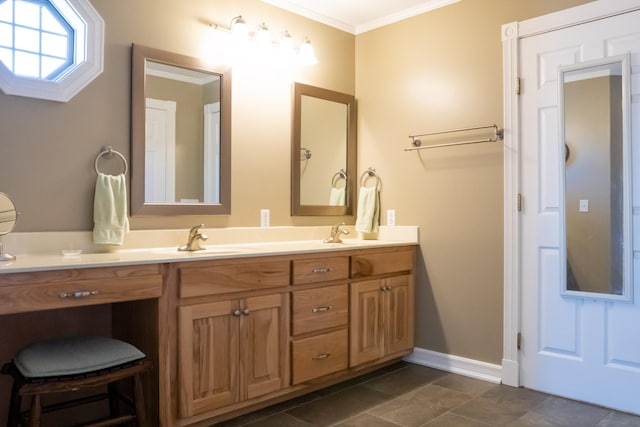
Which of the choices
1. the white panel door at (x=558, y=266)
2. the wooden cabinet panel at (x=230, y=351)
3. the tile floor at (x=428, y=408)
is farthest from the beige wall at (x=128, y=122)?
the white panel door at (x=558, y=266)

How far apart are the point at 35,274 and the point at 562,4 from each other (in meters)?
2.80

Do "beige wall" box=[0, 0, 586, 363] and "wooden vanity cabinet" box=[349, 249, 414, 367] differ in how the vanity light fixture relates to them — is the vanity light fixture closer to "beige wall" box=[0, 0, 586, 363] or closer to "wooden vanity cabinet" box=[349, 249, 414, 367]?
"beige wall" box=[0, 0, 586, 363]

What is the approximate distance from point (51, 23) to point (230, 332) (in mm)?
1616

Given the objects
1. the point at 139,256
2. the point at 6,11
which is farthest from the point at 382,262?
the point at 6,11

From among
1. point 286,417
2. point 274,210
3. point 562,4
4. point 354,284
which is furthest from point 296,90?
point 286,417

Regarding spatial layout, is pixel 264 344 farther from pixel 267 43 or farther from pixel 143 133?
pixel 267 43

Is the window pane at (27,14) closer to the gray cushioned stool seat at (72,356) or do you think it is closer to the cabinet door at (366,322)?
the gray cushioned stool seat at (72,356)

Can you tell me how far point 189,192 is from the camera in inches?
108

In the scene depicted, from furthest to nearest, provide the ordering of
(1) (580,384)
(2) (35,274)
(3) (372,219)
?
(3) (372,219) → (1) (580,384) → (2) (35,274)

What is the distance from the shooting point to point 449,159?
126 inches

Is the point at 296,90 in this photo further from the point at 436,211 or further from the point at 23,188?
the point at 23,188

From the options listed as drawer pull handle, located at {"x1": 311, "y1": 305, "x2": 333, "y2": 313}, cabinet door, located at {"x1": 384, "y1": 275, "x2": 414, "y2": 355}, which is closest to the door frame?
cabinet door, located at {"x1": 384, "y1": 275, "x2": 414, "y2": 355}

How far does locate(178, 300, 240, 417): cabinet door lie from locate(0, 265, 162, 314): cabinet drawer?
0.71 ft

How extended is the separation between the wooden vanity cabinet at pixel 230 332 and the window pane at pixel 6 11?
4.30 ft
